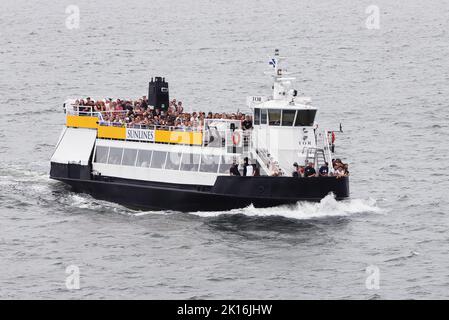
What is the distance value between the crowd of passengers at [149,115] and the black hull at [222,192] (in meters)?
3.11

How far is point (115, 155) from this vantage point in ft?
191

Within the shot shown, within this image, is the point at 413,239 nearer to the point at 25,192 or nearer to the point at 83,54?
the point at 25,192

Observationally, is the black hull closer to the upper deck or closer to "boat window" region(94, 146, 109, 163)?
"boat window" region(94, 146, 109, 163)

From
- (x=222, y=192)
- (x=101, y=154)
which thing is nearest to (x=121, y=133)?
(x=101, y=154)

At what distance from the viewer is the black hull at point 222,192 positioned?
52531 mm

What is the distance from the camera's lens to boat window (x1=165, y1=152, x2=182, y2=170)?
2202 inches

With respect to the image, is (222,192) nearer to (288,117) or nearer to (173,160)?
(173,160)

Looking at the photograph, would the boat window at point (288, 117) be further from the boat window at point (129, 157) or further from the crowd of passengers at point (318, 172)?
the boat window at point (129, 157)

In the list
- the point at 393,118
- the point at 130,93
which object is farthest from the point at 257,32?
the point at 393,118

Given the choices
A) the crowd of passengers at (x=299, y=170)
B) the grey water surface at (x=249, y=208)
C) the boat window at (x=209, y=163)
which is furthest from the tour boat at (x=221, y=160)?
the grey water surface at (x=249, y=208)

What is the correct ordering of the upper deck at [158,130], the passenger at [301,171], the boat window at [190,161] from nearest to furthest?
the passenger at [301,171] < the upper deck at [158,130] < the boat window at [190,161]

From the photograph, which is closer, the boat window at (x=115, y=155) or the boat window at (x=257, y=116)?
the boat window at (x=257, y=116)

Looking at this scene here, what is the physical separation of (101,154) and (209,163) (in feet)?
23.2

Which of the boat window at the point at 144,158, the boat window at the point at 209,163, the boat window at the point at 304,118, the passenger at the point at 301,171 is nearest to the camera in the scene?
the passenger at the point at 301,171
